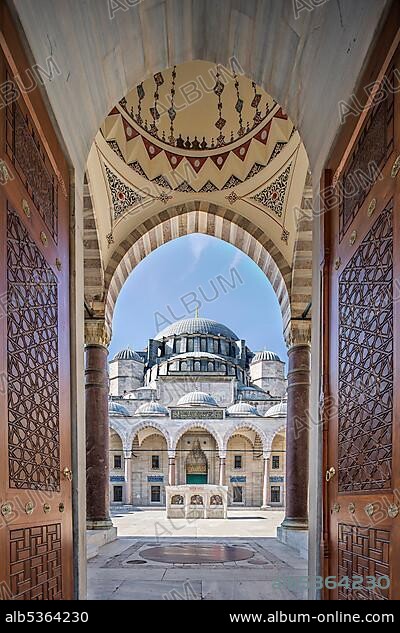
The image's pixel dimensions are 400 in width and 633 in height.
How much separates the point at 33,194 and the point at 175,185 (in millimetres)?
5713

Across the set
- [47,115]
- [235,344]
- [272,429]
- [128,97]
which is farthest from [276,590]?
[235,344]

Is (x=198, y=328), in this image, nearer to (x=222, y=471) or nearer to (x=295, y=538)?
(x=222, y=471)

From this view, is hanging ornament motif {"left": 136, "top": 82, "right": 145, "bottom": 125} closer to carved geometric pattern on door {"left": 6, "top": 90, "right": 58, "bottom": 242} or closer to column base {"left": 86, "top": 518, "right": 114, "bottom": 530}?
carved geometric pattern on door {"left": 6, "top": 90, "right": 58, "bottom": 242}

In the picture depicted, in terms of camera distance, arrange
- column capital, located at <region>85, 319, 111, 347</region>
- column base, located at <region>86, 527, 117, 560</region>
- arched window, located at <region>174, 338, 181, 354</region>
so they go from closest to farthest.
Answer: column base, located at <region>86, 527, 117, 560</region> < column capital, located at <region>85, 319, 111, 347</region> < arched window, located at <region>174, 338, 181, 354</region>

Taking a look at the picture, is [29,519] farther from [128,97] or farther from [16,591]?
[128,97]

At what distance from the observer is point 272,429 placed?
30.2 metres

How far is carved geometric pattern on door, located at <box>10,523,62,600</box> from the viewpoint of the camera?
207 cm

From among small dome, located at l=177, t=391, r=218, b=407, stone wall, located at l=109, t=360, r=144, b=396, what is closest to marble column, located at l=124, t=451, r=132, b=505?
small dome, located at l=177, t=391, r=218, b=407

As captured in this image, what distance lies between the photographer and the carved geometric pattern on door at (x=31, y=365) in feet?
7.04

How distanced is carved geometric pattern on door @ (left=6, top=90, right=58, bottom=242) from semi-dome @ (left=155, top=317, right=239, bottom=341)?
3565 centimetres

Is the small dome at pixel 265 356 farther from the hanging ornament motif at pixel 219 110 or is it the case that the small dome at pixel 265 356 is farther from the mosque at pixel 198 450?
the hanging ornament motif at pixel 219 110

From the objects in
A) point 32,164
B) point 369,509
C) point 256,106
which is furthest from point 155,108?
point 369,509

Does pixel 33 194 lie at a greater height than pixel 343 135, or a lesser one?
lesser

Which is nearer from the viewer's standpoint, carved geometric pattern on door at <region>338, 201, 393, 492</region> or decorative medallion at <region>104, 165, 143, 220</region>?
carved geometric pattern on door at <region>338, 201, 393, 492</region>
